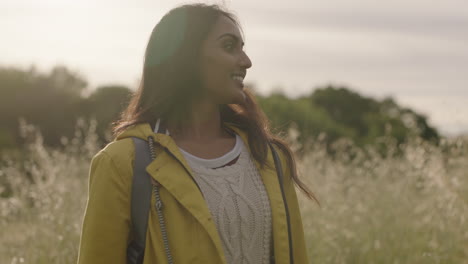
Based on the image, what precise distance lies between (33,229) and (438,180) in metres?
3.40

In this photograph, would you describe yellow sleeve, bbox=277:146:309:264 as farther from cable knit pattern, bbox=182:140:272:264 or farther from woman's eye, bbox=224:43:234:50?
woman's eye, bbox=224:43:234:50

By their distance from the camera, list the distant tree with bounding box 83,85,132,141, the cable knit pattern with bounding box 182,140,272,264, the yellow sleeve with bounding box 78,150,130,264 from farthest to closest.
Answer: the distant tree with bounding box 83,85,132,141
the cable knit pattern with bounding box 182,140,272,264
the yellow sleeve with bounding box 78,150,130,264

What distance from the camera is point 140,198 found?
2281 mm

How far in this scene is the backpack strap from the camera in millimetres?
2264

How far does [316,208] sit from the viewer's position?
5.98m

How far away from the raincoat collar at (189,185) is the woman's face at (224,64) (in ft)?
0.94

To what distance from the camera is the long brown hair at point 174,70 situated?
8.38 ft

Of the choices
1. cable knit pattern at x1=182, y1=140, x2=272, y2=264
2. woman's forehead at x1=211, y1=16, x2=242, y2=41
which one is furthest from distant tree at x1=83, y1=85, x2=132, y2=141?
Answer: cable knit pattern at x1=182, y1=140, x2=272, y2=264

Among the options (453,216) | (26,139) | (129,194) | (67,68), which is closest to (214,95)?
(129,194)

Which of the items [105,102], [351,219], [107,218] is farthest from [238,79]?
[105,102]

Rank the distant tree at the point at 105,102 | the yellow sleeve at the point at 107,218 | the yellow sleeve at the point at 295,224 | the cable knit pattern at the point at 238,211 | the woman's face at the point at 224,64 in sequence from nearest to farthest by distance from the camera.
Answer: the yellow sleeve at the point at 107,218, the cable knit pattern at the point at 238,211, the woman's face at the point at 224,64, the yellow sleeve at the point at 295,224, the distant tree at the point at 105,102

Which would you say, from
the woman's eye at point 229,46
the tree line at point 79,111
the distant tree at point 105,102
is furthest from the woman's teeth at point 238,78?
the distant tree at point 105,102

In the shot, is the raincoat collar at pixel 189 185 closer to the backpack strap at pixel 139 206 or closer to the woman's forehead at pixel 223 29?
the backpack strap at pixel 139 206

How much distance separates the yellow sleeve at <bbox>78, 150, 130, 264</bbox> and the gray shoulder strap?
27 millimetres
